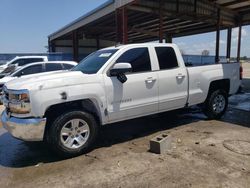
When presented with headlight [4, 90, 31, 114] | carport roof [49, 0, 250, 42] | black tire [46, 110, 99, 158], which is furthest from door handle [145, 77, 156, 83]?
carport roof [49, 0, 250, 42]

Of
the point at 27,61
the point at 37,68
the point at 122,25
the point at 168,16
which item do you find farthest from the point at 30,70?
the point at 168,16

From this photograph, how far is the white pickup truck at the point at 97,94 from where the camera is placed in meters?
4.44

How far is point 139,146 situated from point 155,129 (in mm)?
1353

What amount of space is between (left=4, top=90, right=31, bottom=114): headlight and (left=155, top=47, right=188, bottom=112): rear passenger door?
9.24 feet

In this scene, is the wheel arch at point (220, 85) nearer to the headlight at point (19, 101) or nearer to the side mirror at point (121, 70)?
the side mirror at point (121, 70)

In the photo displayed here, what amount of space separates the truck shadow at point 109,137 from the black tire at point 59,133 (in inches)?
10.2

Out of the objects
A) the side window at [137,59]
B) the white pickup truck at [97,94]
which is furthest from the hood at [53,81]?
the side window at [137,59]

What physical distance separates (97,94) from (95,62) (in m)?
0.99

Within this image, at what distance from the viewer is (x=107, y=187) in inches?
145

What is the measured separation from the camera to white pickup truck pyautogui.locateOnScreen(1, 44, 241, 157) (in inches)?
175

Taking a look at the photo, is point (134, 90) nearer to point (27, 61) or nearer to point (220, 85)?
point (220, 85)

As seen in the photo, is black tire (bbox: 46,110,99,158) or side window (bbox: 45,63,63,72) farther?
side window (bbox: 45,63,63,72)

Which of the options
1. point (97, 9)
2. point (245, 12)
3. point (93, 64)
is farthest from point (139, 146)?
point (245, 12)

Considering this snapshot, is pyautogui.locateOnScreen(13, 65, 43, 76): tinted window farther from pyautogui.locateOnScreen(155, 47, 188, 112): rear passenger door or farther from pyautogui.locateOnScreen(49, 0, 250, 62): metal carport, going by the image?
pyautogui.locateOnScreen(155, 47, 188, 112): rear passenger door
